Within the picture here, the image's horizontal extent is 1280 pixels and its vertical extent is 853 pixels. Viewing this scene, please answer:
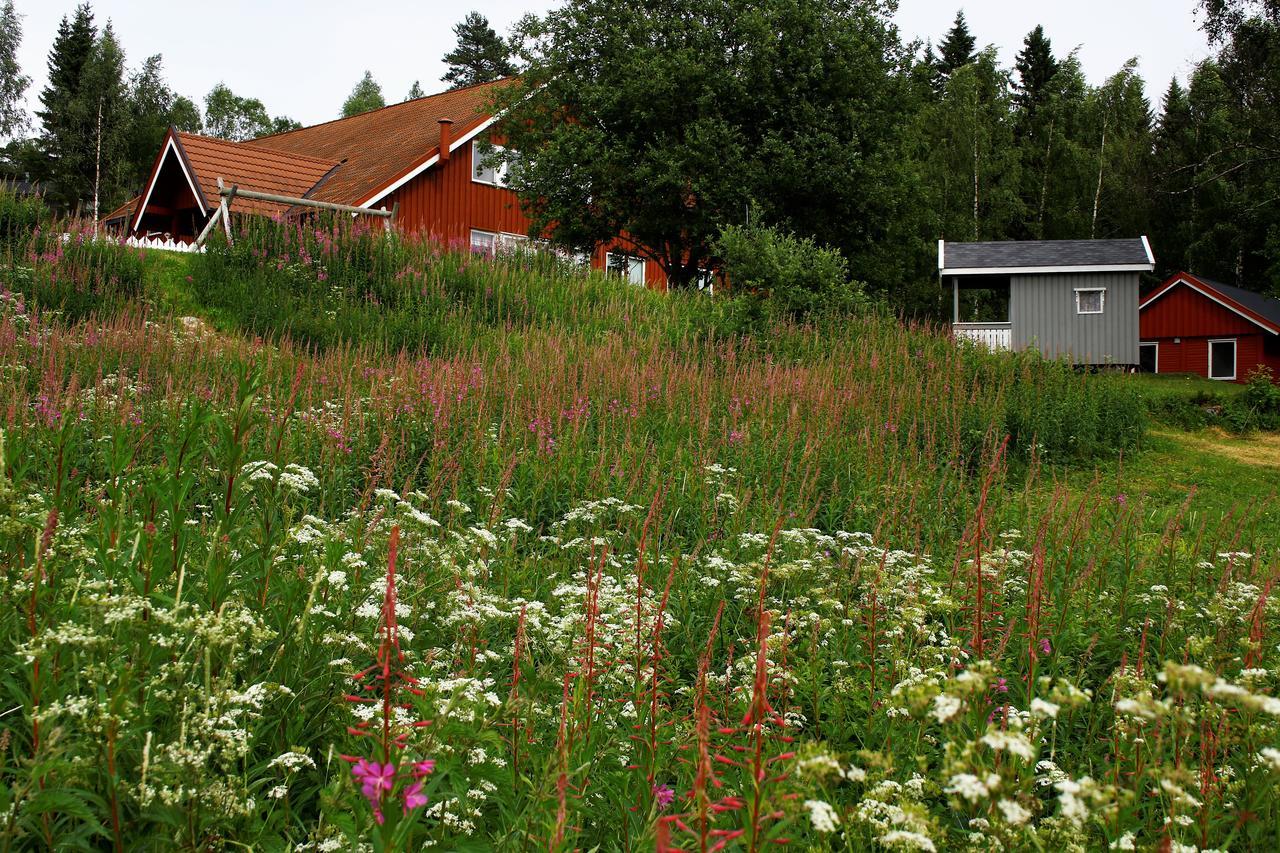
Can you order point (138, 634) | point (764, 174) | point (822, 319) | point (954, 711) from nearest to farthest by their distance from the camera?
1. point (954, 711)
2. point (138, 634)
3. point (822, 319)
4. point (764, 174)

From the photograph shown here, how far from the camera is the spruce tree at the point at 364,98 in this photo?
76.8 metres

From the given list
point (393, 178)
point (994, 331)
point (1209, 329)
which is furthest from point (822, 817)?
point (1209, 329)

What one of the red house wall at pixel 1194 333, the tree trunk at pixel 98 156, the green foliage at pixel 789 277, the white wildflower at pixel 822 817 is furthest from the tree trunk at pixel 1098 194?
the tree trunk at pixel 98 156

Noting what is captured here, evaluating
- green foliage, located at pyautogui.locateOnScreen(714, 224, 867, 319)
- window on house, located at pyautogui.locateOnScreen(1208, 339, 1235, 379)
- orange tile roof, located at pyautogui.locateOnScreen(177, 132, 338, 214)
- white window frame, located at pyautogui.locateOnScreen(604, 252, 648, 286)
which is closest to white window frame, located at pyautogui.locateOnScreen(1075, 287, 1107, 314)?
window on house, located at pyautogui.locateOnScreen(1208, 339, 1235, 379)

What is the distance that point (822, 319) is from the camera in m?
14.0

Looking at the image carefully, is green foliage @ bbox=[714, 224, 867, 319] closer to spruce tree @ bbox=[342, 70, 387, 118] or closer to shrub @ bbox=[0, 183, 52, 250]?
shrub @ bbox=[0, 183, 52, 250]

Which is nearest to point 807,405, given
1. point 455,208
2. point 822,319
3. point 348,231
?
point 822,319

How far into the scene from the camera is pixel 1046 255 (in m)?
32.8

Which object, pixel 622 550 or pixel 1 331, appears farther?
pixel 1 331

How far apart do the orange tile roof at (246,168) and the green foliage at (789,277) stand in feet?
55.4

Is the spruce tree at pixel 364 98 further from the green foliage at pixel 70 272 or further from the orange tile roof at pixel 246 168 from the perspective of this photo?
the green foliage at pixel 70 272

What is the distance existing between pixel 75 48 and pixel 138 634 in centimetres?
→ 6462

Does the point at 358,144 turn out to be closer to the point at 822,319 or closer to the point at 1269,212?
the point at 822,319

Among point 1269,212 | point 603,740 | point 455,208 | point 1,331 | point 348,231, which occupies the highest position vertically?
point 1269,212
